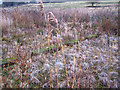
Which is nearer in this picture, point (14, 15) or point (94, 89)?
point (94, 89)

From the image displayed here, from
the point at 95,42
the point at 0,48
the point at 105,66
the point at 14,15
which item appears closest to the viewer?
Answer: the point at 105,66

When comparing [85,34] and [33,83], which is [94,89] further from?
[85,34]

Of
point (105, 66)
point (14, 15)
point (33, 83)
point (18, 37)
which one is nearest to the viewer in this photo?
point (33, 83)

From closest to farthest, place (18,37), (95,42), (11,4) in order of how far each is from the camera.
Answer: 1. (95,42)
2. (18,37)
3. (11,4)

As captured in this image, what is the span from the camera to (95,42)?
4.21m

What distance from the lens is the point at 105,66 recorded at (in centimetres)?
298

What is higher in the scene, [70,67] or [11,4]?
[11,4]

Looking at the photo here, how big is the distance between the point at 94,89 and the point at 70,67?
0.81 metres

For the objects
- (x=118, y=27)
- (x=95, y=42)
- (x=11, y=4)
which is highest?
(x=11, y=4)

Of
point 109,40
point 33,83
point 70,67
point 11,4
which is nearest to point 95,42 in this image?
point 109,40

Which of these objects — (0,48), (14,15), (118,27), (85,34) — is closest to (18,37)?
(0,48)

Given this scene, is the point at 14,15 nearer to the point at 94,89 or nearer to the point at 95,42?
the point at 95,42

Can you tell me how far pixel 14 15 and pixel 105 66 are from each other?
5624 millimetres

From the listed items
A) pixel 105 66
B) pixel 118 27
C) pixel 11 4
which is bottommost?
pixel 105 66
